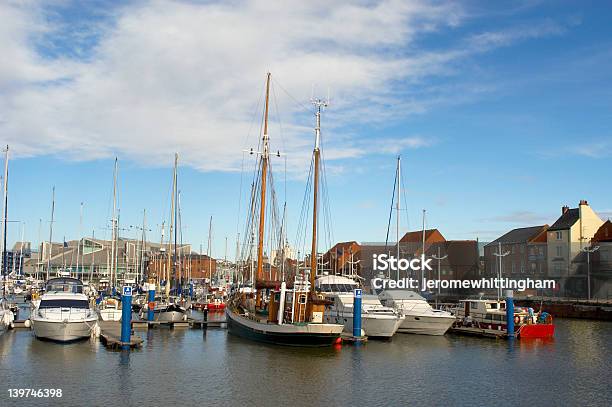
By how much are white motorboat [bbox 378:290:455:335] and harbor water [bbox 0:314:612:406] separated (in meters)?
4.09

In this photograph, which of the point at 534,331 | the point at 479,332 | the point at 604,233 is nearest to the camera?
the point at 534,331

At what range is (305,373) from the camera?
1185 inches

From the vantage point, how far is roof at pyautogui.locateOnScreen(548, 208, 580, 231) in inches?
3730

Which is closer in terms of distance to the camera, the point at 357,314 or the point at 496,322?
the point at 357,314

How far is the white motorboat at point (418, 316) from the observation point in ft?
157

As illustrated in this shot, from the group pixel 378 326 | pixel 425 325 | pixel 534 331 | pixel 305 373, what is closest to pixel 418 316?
pixel 425 325

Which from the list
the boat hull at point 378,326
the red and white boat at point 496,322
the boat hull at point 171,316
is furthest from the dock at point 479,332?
the boat hull at point 171,316

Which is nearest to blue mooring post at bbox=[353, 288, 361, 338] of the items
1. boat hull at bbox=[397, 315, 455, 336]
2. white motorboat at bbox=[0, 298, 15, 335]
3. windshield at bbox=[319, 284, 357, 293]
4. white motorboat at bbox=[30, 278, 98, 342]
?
boat hull at bbox=[397, 315, 455, 336]

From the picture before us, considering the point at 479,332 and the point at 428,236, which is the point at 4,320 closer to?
the point at 479,332

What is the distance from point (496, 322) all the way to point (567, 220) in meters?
55.9

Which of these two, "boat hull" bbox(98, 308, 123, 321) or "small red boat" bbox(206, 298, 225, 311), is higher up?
"boat hull" bbox(98, 308, 123, 321)

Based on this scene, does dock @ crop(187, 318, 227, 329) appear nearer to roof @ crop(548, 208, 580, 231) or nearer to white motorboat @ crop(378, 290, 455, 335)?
white motorboat @ crop(378, 290, 455, 335)

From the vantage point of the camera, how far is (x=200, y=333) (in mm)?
47469

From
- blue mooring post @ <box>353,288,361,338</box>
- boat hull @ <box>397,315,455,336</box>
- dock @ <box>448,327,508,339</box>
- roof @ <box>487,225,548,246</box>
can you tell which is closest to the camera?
blue mooring post @ <box>353,288,361,338</box>
